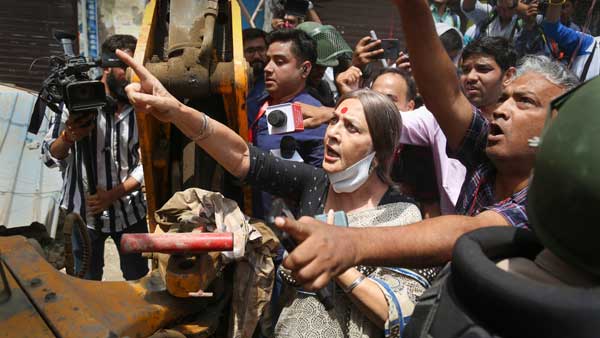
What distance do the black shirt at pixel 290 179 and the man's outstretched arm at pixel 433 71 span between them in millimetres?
323

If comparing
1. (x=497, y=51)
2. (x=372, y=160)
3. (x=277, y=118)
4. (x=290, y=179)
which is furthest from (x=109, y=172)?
(x=497, y=51)

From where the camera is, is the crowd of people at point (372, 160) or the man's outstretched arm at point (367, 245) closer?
the man's outstretched arm at point (367, 245)

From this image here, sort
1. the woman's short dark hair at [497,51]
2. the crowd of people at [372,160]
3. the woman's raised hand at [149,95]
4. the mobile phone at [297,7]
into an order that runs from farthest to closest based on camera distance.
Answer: the mobile phone at [297,7] → the woman's short dark hair at [497,51] → the woman's raised hand at [149,95] → the crowd of people at [372,160]

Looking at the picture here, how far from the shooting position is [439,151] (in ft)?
8.29

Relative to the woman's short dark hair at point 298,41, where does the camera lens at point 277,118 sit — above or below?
below


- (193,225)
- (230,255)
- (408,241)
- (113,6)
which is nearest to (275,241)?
(230,255)

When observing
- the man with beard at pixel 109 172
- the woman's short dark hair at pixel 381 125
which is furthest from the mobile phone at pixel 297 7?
the woman's short dark hair at pixel 381 125

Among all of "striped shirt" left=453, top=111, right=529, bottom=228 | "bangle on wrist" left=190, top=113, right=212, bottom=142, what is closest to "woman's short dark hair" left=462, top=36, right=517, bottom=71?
"striped shirt" left=453, top=111, right=529, bottom=228

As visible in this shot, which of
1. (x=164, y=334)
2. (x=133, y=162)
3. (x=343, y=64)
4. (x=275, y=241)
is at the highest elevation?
(x=343, y=64)

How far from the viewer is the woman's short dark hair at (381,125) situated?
1.84 meters

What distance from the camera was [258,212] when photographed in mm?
2252

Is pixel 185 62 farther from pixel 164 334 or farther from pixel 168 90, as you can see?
pixel 164 334

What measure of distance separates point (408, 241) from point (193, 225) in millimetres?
810

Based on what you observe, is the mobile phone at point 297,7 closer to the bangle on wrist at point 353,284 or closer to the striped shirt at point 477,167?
the striped shirt at point 477,167
